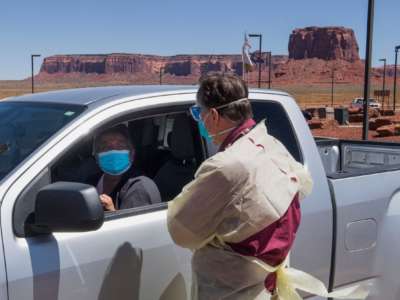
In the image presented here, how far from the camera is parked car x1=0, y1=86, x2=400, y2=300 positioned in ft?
7.73

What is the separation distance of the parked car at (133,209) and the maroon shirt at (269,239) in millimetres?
509

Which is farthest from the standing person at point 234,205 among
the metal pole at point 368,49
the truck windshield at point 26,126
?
the metal pole at point 368,49

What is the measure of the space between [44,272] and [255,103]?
1.73 metres

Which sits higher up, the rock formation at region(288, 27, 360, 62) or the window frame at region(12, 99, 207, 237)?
the rock formation at region(288, 27, 360, 62)

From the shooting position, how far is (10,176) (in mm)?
2422

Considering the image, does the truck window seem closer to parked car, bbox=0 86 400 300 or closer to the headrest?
parked car, bbox=0 86 400 300

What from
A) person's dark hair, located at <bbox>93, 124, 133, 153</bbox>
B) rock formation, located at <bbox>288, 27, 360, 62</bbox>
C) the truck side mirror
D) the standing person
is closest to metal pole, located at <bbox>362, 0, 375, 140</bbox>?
person's dark hair, located at <bbox>93, 124, 133, 153</bbox>

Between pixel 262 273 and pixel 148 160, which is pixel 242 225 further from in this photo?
pixel 148 160

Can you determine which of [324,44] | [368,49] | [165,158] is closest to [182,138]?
[165,158]

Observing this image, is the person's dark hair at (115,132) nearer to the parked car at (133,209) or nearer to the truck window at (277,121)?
the parked car at (133,209)

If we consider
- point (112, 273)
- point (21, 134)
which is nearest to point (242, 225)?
point (112, 273)

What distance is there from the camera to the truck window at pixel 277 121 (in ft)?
12.0

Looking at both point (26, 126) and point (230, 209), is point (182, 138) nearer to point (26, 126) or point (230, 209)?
point (26, 126)

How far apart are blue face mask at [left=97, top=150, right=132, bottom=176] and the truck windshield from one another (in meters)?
0.29
